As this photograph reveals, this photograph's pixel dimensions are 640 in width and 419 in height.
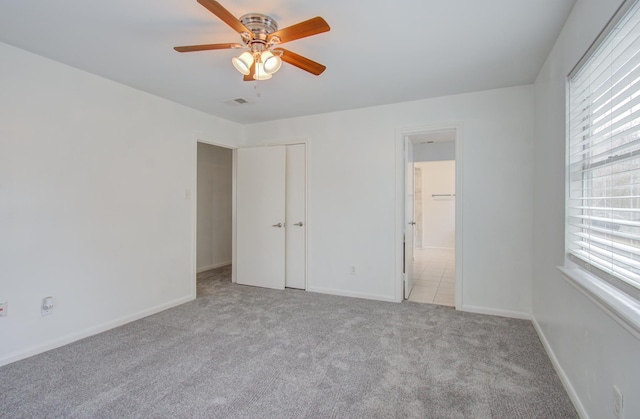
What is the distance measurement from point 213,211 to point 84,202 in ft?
9.59

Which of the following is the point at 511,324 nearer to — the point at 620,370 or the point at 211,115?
the point at 620,370

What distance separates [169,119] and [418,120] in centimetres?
285

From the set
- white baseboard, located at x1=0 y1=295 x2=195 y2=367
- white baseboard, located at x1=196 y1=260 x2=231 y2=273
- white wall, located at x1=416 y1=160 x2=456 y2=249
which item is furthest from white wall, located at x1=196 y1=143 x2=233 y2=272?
white wall, located at x1=416 y1=160 x2=456 y2=249

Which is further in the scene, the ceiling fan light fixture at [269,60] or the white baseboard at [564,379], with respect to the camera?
the ceiling fan light fixture at [269,60]

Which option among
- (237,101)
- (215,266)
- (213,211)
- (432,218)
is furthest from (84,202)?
(432,218)

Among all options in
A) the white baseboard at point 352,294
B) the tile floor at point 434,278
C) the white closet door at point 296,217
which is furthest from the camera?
the white closet door at point 296,217

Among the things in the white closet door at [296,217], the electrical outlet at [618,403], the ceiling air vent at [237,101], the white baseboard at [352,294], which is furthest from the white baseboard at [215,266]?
the electrical outlet at [618,403]

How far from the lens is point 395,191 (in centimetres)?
362

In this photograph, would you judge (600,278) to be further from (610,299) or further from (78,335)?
(78,335)

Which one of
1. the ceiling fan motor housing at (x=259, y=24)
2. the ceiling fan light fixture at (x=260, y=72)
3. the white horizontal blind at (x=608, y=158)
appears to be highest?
the ceiling fan motor housing at (x=259, y=24)

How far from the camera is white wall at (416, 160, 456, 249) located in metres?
7.72

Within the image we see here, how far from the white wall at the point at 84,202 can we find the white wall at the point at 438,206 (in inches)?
241

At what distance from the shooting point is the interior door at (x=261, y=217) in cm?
420

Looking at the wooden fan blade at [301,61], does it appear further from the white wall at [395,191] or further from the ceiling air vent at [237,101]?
the white wall at [395,191]
